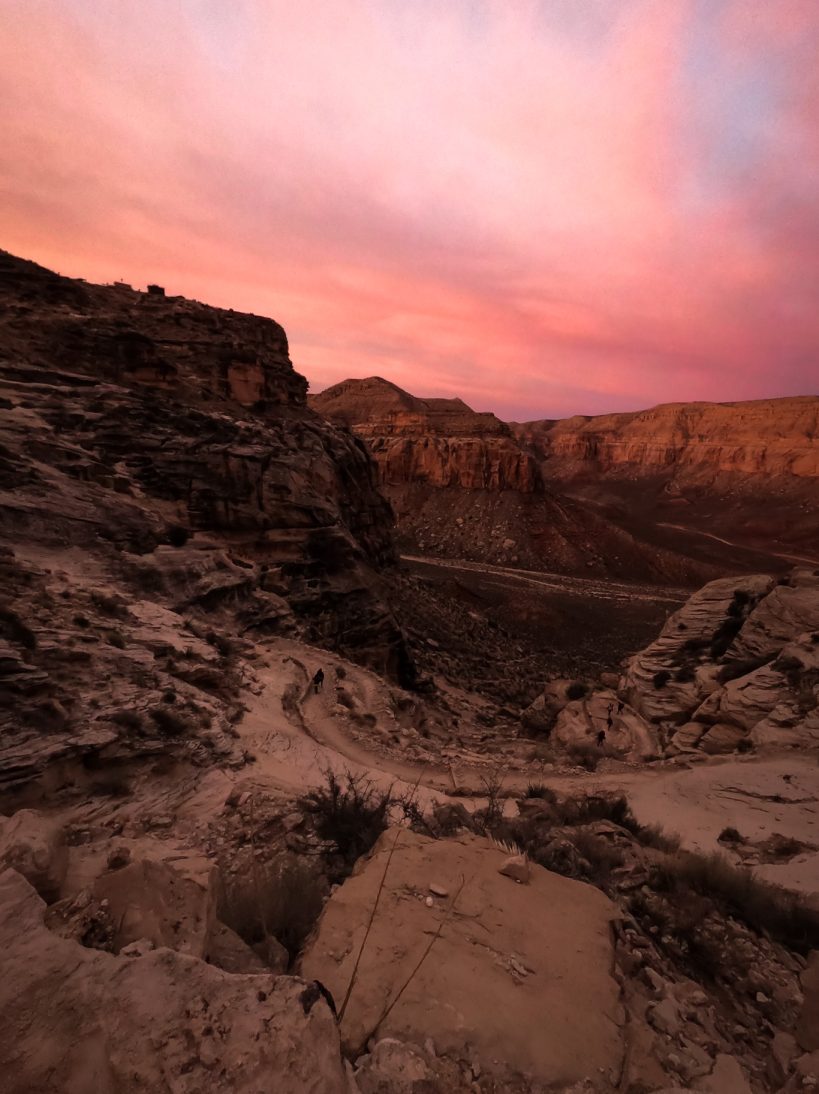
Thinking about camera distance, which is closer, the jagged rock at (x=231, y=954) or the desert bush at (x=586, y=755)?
the jagged rock at (x=231, y=954)

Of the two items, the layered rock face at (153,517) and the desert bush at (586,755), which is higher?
the layered rock face at (153,517)

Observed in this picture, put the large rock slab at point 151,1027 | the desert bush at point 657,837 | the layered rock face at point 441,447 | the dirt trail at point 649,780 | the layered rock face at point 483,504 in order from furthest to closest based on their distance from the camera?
the layered rock face at point 441,447, the layered rock face at point 483,504, the dirt trail at point 649,780, the desert bush at point 657,837, the large rock slab at point 151,1027

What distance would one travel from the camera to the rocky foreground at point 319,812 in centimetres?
255

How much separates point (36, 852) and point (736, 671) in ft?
45.9

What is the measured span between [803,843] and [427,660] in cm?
1557

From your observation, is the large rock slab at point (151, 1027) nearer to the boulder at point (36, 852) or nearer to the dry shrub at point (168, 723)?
the boulder at point (36, 852)

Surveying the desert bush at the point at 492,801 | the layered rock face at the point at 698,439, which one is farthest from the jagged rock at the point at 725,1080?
the layered rock face at the point at 698,439

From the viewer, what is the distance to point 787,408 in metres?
83.9

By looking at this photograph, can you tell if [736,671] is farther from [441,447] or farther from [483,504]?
[441,447]

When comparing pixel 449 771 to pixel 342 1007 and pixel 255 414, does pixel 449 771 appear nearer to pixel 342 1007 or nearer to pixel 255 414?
pixel 342 1007

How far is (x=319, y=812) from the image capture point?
6371 millimetres

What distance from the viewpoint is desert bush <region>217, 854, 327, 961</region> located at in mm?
3682

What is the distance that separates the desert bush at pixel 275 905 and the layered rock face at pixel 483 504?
45429 millimetres

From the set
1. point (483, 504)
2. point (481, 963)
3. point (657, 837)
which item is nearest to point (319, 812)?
point (481, 963)
